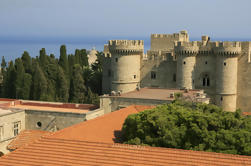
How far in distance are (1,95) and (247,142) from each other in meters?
47.0

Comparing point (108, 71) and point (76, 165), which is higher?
point (108, 71)

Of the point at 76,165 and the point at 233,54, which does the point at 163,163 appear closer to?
the point at 76,165

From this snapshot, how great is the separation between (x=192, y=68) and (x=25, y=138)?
23.6 m

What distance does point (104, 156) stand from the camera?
19.8 m

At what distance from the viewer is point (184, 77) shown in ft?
163

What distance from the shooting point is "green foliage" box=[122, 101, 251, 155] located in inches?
859

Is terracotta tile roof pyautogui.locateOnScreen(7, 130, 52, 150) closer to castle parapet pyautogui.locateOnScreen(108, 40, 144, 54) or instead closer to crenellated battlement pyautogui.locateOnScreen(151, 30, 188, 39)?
castle parapet pyautogui.locateOnScreen(108, 40, 144, 54)

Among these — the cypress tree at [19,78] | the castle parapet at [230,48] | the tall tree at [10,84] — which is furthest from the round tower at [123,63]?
the tall tree at [10,84]

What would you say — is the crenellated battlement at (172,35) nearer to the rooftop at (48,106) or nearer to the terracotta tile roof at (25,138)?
the rooftop at (48,106)

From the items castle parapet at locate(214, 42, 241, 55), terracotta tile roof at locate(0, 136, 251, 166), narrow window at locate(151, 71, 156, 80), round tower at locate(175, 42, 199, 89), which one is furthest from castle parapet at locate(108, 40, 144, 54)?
terracotta tile roof at locate(0, 136, 251, 166)

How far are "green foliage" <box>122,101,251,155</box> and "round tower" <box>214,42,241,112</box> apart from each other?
22.4 metres

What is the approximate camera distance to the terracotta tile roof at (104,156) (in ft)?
61.0

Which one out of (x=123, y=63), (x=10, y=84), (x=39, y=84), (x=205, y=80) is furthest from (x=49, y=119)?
(x=10, y=84)

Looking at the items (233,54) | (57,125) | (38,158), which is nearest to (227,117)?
(38,158)
